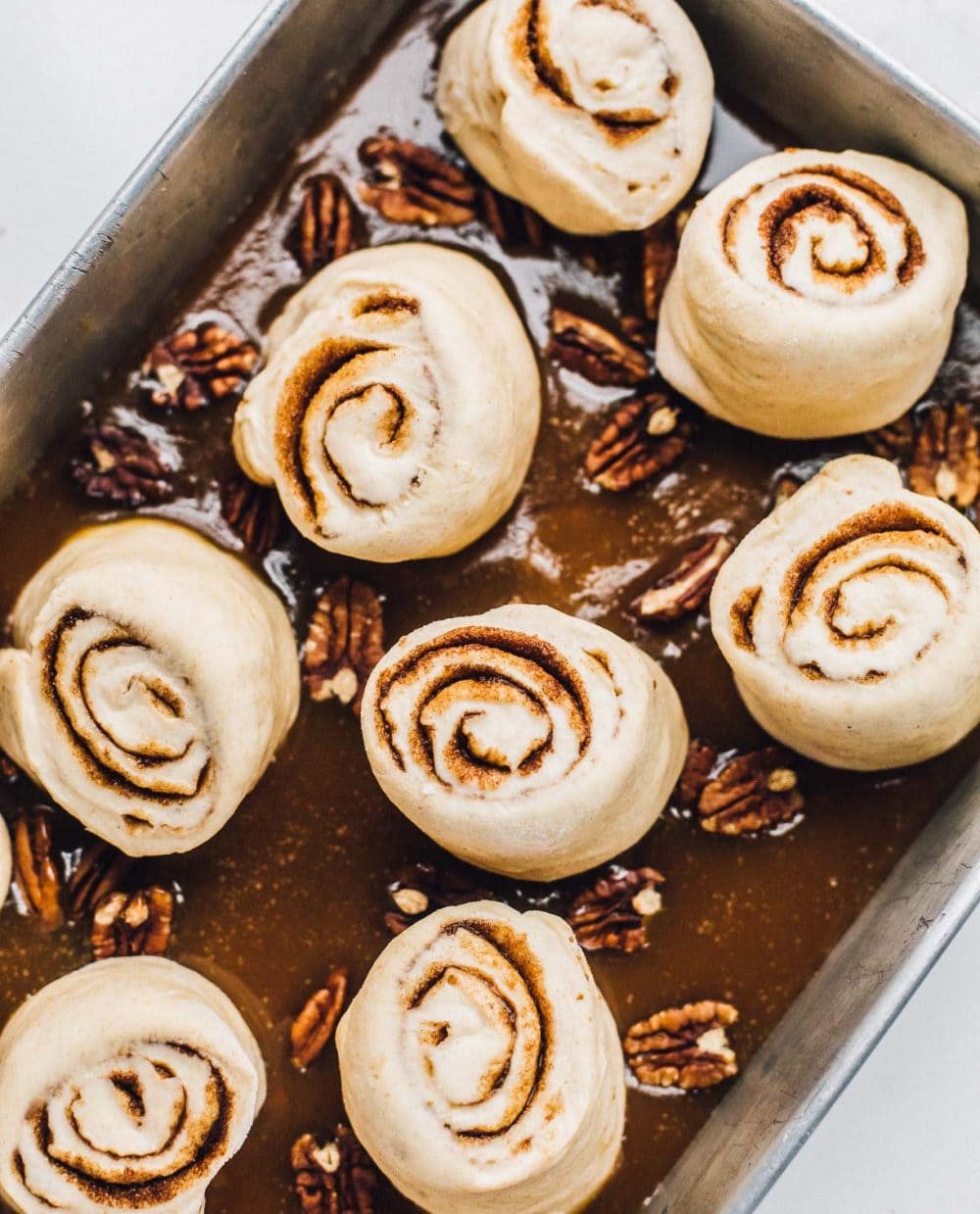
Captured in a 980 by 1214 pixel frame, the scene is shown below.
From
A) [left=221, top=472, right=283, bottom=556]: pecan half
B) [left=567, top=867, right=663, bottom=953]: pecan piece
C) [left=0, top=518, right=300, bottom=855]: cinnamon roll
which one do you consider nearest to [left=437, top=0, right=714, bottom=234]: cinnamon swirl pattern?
[left=221, top=472, right=283, bottom=556]: pecan half

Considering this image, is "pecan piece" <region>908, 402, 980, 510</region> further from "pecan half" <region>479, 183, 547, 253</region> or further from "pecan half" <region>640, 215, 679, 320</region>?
"pecan half" <region>479, 183, 547, 253</region>

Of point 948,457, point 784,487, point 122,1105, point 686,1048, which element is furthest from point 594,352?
point 122,1105

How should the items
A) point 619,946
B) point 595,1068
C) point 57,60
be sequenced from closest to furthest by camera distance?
point 595,1068
point 619,946
point 57,60

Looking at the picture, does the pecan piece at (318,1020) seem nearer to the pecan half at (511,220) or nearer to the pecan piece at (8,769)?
the pecan piece at (8,769)

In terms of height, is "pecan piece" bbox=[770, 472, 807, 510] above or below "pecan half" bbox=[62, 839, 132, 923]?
above

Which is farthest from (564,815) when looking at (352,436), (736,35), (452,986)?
(736,35)

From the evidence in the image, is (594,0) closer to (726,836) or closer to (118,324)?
(118,324)
